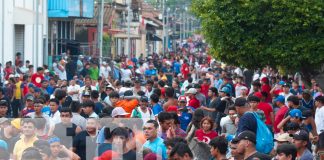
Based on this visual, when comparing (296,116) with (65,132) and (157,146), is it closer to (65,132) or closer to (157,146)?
(65,132)

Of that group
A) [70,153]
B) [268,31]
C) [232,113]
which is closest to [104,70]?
[268,31]

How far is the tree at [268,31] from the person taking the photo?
75.6ft

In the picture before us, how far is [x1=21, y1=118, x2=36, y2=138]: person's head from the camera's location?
594 inches

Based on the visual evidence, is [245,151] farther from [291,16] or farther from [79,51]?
[79,51]

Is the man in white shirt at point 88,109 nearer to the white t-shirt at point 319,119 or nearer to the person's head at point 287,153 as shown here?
the white t-shirt at point 319,119

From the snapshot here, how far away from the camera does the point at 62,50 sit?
53.6 metres

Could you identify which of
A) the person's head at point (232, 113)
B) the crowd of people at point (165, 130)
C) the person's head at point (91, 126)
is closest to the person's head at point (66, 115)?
the crowd of people at point (165, 130)

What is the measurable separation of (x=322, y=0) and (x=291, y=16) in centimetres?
75

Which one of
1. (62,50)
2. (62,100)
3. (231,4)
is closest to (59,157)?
(62,100)

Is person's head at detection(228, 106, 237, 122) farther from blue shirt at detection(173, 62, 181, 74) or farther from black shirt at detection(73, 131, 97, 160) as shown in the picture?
blue shirt at detection(173, 62, 181, 74)

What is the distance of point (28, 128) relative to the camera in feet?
49.7

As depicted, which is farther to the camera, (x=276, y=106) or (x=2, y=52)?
(x=2, y=52)

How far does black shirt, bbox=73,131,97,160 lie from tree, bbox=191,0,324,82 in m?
8.54

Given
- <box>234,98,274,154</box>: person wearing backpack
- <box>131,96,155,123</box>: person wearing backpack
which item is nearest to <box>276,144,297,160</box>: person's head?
<box>234,98,274,154</box>: person wearing backpack
